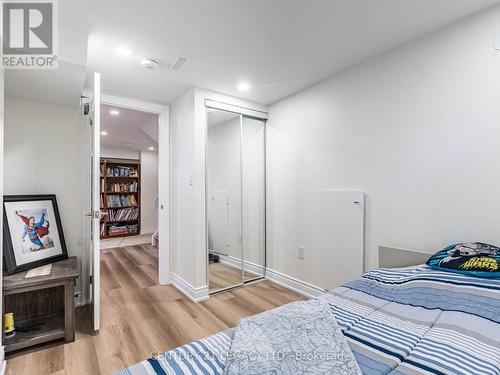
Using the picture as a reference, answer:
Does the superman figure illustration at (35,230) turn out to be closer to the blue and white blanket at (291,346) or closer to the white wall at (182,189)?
the white wall at (182,189)

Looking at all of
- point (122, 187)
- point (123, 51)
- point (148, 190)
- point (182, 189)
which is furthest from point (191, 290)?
point (122, 187)

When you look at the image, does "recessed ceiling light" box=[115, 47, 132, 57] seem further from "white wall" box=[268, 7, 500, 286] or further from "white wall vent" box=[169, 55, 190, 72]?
"white wall" box=[268, 7, 500, 286]

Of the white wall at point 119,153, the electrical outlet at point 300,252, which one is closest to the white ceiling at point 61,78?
the electrical outlet at point 300,252

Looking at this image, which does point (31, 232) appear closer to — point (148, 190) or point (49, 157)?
point (49, 157)

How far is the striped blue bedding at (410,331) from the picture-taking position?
2.55 ft

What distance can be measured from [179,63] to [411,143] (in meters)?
2.07

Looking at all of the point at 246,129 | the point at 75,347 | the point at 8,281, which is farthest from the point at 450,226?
the point at 8,281

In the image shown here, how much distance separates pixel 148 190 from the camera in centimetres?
695

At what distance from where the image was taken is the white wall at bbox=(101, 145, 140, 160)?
646cm

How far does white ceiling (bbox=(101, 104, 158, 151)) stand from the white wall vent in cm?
139

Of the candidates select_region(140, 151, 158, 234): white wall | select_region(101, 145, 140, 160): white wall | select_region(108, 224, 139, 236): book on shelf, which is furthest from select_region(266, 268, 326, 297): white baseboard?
select_region(101, 145, 140, 160): white wall

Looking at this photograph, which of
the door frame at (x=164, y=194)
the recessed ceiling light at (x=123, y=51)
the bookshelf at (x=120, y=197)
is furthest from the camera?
the bookshelf at (x=120, y=197)

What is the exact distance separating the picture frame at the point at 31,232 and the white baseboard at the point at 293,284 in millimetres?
2297

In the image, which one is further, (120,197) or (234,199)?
(120,197)
